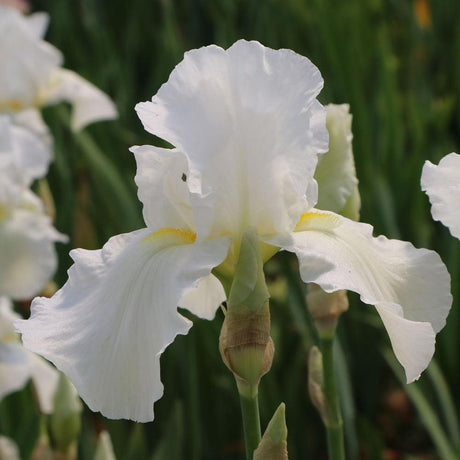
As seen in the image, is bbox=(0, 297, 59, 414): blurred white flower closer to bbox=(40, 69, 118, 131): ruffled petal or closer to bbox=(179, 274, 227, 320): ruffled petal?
bbox=(179, 274, 227, 320): ruffled petal

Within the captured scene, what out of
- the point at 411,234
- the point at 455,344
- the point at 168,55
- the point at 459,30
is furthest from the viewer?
the point at 459,30

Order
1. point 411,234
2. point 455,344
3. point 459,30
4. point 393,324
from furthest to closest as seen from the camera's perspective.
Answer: point 459,30 → point 411,234 → point 455,344 → point 393,324

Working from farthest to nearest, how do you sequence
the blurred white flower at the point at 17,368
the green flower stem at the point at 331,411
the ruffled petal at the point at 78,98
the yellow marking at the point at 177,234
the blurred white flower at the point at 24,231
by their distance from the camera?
1. the ruffled petal at the point at 78,98
2. the blurred white flower at the point at 24,231
3. the blurred white flower at the point at 17,368
4. the green flower stem at the point at 331,411
5. the yellow marking at the point at 177,234

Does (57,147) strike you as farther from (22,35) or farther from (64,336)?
(64,336)

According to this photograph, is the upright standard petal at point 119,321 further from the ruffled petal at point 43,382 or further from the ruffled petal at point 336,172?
the ruffled petal at point 43,382

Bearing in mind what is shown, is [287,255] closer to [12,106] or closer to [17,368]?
[17,368]

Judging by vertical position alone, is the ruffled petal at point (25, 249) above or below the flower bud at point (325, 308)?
above

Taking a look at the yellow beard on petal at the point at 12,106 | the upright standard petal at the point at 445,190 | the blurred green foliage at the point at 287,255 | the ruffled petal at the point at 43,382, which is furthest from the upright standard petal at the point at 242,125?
the yellow beard on petal at the point at 12,106

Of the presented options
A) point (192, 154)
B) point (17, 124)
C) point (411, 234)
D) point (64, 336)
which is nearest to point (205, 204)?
point (192, 154)
